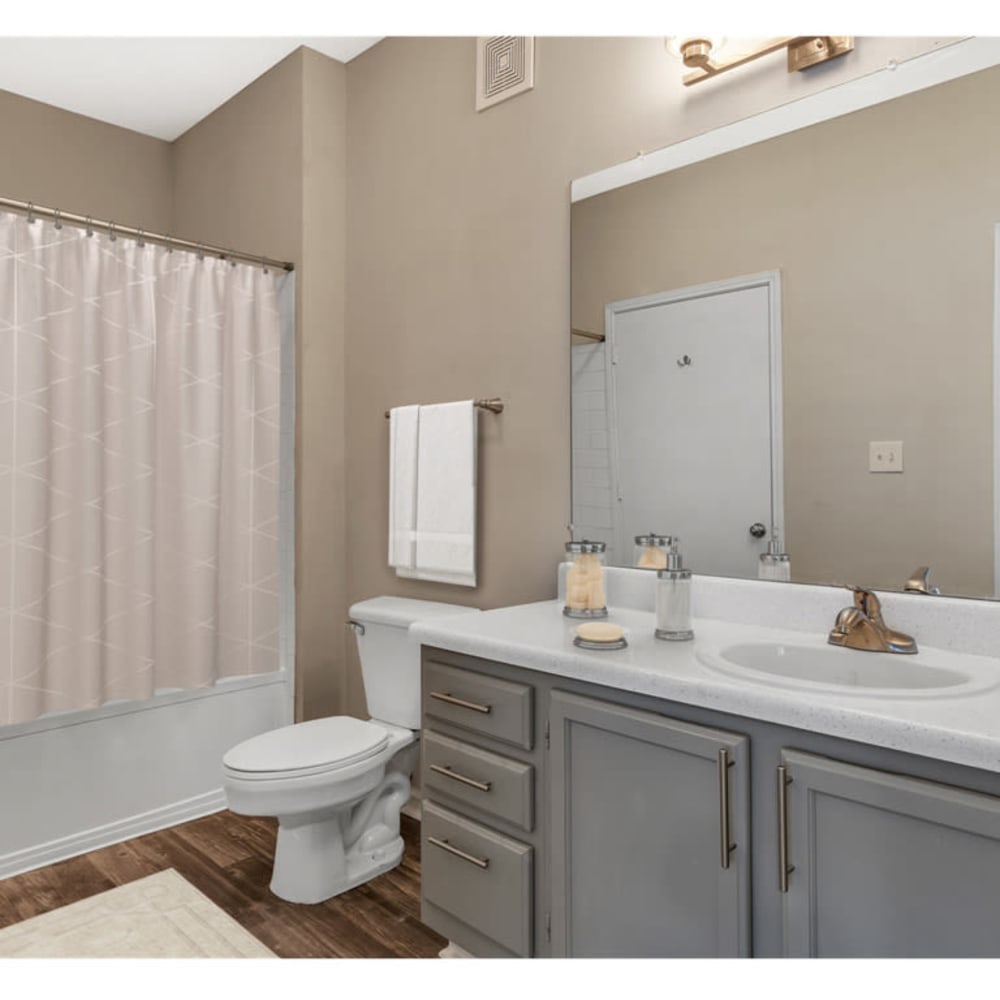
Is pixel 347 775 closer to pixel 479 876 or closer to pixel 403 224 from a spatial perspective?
pixel 479 876

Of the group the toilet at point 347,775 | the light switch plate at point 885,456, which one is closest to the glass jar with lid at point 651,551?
the light switch plate at point 885,456

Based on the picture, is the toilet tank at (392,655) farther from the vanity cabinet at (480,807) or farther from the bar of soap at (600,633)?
the bar of soap at (600,633)

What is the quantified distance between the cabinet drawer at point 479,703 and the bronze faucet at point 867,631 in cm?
62

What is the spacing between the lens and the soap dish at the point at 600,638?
142 centimetres

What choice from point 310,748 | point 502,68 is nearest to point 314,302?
point 502,68

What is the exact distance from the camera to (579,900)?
1.38 m

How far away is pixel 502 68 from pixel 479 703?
1.81 meters

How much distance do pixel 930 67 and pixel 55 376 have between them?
7.61ft

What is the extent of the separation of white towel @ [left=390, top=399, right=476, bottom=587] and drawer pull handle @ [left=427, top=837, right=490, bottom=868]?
2.55ft

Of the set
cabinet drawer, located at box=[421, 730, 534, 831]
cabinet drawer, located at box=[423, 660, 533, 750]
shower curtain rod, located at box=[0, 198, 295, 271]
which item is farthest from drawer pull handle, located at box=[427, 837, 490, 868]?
shower curtain rod, located at box=[0, 198, 295, 271]

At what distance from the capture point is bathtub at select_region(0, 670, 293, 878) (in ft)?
7.23

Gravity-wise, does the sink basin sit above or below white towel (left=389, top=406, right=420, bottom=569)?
below

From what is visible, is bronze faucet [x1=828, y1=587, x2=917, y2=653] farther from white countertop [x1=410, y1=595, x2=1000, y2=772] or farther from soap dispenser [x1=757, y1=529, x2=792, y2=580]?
soap dispenser [x1=757, y1=529, x2=792, y2=580]

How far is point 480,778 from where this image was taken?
157 centimetres
